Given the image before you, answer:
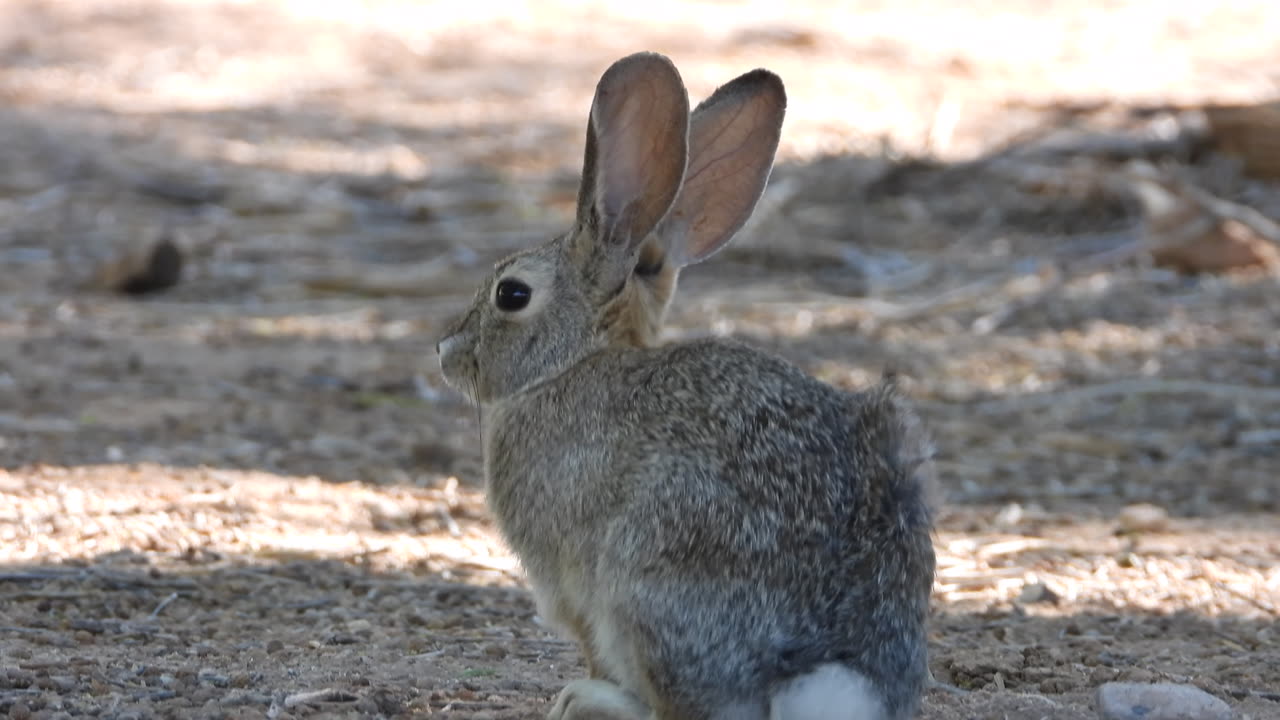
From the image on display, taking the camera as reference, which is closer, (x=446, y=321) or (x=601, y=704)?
(x=601, y=704)

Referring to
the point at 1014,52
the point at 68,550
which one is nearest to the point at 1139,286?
the point at 68,550

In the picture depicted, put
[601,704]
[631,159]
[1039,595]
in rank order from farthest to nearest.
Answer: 1. [1039,595]
2. [631,159]
3. [601,704]

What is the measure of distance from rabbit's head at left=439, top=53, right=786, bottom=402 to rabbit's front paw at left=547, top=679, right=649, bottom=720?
0.78 metres

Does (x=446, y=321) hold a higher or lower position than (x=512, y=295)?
lower

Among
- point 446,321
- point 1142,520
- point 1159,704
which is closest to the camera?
point 1159,704

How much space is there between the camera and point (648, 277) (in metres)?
4.16

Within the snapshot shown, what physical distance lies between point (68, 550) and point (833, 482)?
2.52m

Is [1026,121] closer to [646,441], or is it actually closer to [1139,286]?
[1139,286]

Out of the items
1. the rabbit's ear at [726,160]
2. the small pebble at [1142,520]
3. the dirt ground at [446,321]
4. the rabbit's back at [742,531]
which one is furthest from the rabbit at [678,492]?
the small pebble at [1142,520]

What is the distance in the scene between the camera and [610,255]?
159 inches

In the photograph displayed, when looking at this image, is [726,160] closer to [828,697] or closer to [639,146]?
[639,146]

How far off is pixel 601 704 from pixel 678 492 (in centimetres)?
48

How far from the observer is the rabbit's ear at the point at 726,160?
4.27 meters

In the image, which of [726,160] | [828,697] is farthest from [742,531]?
[726,160]
